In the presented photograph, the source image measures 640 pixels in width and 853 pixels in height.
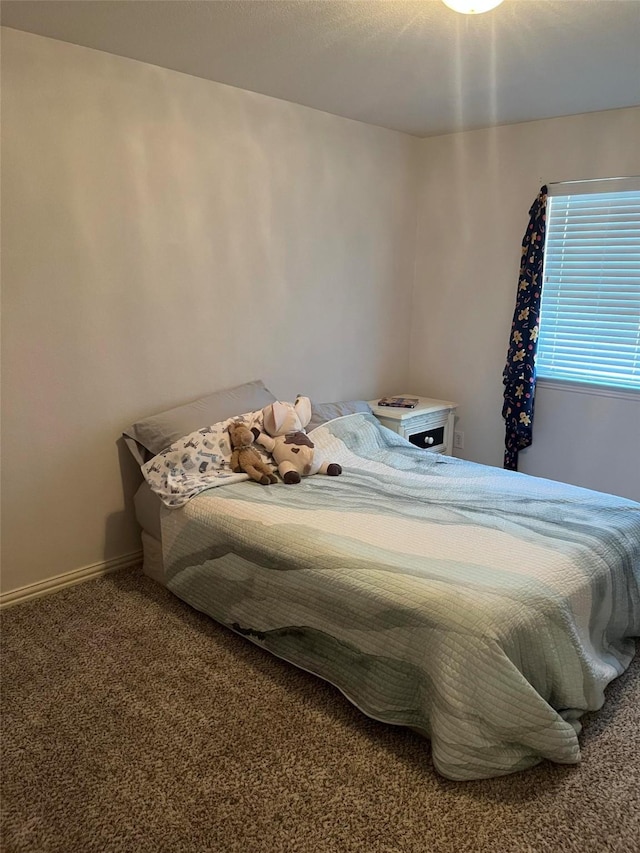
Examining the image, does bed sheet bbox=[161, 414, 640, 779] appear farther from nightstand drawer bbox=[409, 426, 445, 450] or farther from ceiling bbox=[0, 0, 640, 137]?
ceiling bbox=[0, 0, 640, 137]

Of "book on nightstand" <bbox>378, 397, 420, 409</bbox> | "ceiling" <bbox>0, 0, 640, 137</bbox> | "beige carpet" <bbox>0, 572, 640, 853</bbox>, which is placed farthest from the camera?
"book on nightstand" <bbox>378, 397, 420, 409</bbox>

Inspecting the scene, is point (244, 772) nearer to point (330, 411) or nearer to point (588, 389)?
point (330, 411)

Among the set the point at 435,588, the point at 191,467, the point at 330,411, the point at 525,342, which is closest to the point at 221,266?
the point at 330,411

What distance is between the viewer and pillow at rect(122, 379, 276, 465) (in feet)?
9.29

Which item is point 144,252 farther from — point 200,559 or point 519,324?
point 519,324

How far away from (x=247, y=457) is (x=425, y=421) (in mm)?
1472

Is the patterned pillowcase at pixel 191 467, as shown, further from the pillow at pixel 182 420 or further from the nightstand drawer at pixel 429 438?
the nightstand drawer at pixel 429 438

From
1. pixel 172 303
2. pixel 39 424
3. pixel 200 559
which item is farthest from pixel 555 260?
pixel 39 424

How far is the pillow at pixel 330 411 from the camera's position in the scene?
328cm


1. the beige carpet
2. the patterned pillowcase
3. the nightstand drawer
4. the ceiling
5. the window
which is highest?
the ceiling

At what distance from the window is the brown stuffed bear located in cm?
195

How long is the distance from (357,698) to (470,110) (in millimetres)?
3004

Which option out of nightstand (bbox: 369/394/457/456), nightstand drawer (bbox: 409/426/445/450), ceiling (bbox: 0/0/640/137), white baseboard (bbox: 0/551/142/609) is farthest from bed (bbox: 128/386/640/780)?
ceiling (bbox: 0/0/640/137)

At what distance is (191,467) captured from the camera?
2.74 meters
